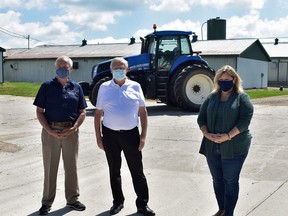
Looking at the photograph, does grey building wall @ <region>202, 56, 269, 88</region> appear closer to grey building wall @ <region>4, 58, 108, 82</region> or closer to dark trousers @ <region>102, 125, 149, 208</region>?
grey building wall @ <region>4, 58, 108, 82</region>

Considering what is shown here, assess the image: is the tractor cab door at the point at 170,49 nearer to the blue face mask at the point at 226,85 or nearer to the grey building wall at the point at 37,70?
the blue face mask at the point at 226,85

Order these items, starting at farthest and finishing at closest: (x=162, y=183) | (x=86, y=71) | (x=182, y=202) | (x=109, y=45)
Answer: (x=109, y=45)
(x=86, y=71)
(x=162, y=183)
(x=182, y=202)

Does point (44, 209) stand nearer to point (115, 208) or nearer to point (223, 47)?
point (115, 208)

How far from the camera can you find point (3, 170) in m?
8.14

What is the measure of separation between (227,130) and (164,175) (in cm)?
276

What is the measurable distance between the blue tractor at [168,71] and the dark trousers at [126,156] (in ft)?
35.7

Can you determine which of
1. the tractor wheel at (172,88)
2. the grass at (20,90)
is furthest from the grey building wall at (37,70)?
the tractor wheel at (172,88)

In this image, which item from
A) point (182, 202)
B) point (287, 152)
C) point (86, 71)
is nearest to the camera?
point (182, 202)

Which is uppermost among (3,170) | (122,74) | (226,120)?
(122,74)

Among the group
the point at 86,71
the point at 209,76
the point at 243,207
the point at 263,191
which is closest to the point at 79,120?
the point at 243,207

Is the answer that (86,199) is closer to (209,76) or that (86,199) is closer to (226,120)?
(226,120)

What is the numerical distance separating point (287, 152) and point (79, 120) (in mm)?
4874

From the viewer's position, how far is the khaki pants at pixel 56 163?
19.1 ft

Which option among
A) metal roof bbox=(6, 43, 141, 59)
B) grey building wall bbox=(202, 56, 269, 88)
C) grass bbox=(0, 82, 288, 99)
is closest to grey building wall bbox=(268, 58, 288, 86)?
grey building wall bbox=(202, 56, 269, 88)
